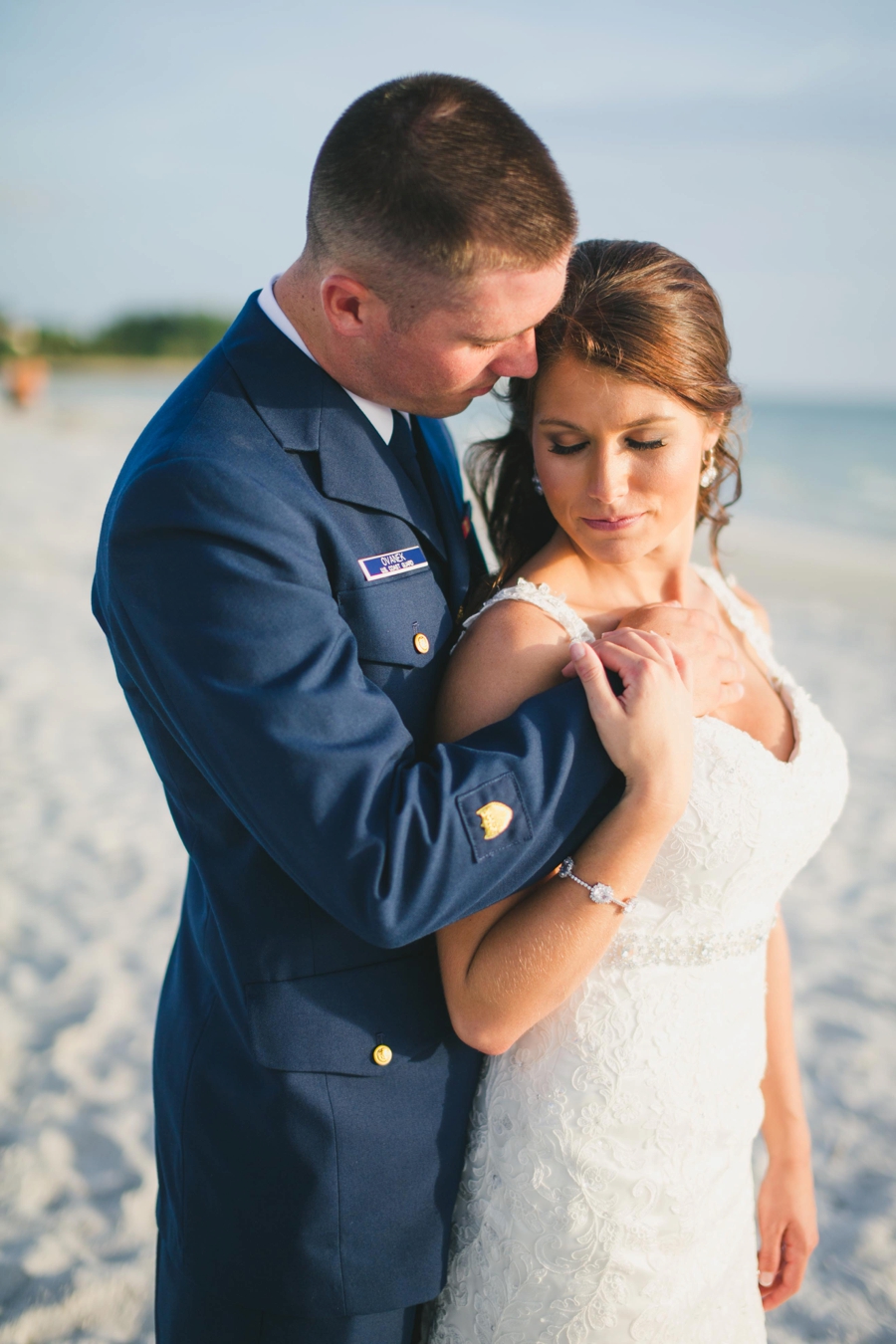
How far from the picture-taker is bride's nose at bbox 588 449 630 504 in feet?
6.33

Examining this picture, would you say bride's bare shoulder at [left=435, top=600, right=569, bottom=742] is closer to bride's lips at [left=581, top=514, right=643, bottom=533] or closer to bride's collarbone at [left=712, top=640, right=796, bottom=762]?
bride's lips at [left=581, top=514, right=643, bottom=533]

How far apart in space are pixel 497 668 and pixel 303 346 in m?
0.64

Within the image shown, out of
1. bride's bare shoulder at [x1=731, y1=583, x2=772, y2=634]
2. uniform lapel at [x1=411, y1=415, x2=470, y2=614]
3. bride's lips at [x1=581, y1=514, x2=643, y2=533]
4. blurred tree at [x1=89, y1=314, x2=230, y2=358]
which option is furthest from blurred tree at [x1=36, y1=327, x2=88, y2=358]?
bride's lips at [x1=581, y1=514, x2=643, y2=533]

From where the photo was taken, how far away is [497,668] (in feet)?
5.68

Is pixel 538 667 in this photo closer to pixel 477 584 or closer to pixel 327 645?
pixel 477 584

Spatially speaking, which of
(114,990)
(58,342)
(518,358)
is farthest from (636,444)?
(58,342)

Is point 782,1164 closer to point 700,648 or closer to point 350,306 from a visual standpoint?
point 700,648

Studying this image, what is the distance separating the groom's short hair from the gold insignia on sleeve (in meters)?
0.83

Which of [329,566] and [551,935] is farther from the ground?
[329,566]

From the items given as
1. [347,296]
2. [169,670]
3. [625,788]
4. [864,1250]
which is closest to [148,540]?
[169,670]

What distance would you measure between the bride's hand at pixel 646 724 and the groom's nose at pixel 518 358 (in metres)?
0.54

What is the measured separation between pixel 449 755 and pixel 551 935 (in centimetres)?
36

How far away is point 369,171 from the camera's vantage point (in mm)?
1554

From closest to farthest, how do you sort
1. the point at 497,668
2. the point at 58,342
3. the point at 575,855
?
the point at 575,855 < the point at 497,668 < the point at 58,342
